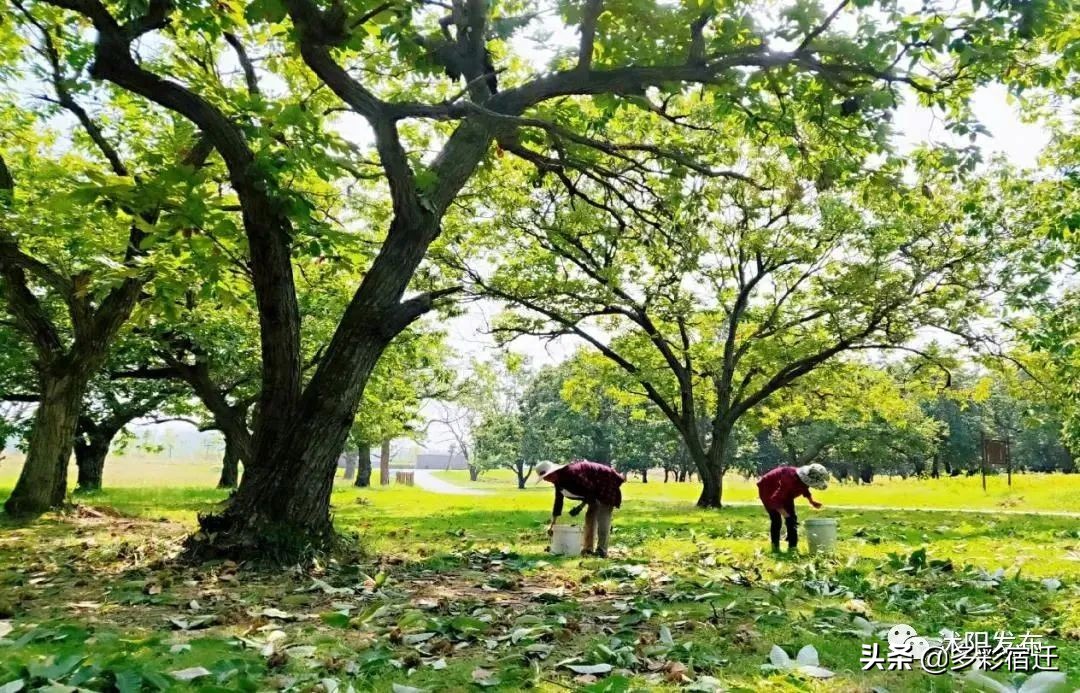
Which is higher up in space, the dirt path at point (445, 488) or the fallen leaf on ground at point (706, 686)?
the fallen leaf on ground at point (706, 686)

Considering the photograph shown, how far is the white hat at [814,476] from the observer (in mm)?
9891

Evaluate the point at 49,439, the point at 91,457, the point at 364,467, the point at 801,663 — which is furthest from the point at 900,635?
the point at 364,467

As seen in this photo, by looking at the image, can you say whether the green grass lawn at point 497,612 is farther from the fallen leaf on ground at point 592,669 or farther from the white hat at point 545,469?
the white hat at point 545,469

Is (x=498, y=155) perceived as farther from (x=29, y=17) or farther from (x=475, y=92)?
(x=29, y=17)

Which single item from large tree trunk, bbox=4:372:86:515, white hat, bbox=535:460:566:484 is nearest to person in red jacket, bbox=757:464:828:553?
white hat, bbox=535:460:566:484

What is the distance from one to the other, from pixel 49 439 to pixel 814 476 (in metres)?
13.8

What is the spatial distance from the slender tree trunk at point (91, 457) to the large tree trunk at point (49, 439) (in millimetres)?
18491

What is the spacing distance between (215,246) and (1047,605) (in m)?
9.27

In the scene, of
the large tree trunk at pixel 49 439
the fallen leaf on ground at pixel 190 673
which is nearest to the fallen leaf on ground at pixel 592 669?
the fallen leaf on ground at pixel 190 673

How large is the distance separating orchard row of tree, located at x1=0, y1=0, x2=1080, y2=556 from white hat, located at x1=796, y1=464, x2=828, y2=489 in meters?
3.69

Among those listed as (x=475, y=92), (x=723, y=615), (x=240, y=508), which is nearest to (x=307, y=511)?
(x=240, y=508)

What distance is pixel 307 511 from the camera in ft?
27.7

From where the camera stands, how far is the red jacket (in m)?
10.2

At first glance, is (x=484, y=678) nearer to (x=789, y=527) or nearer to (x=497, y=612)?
(x=497, y=612)
